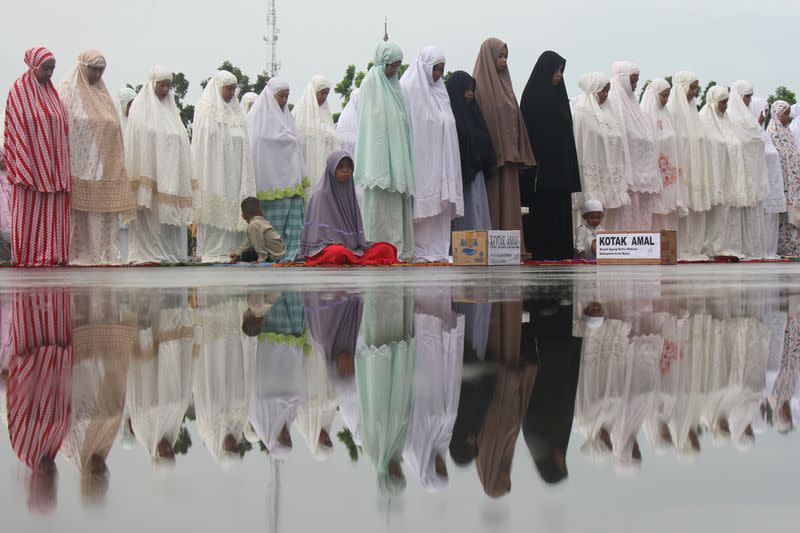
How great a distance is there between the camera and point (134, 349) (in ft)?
5.93

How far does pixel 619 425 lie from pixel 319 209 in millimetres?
9476

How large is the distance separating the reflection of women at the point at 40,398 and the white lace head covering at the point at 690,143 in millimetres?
12038

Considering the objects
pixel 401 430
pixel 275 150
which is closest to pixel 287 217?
pixel 275 150

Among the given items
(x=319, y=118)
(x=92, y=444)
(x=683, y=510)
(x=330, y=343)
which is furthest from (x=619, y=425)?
(x=319, y=118)

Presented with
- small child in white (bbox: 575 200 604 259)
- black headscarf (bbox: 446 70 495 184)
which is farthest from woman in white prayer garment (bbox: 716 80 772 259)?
black headscarf (bbox: 446 70 495 184)

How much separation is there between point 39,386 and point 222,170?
435 inches

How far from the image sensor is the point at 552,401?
3.71 ft

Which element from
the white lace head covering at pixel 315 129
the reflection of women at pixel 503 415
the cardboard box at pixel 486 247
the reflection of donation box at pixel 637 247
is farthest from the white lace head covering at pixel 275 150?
the reflection of women at pixel 503 415

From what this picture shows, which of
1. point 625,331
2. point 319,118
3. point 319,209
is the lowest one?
point 625,331

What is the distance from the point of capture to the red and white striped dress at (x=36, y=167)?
10633mm

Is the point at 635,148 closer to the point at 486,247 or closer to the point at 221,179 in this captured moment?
the point at 486,247

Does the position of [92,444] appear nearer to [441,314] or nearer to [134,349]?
[134,349]

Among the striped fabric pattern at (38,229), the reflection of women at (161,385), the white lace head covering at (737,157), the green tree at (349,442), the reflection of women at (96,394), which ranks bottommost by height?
the green tree at (349,442)

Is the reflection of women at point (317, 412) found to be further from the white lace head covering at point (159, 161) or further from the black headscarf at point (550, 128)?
the white lace head covering at point (159, 161)
